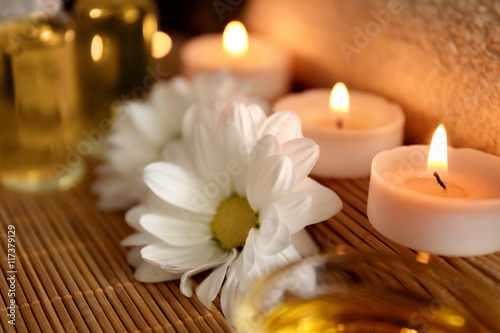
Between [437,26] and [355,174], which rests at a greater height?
[437,26]

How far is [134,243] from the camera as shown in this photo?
0.55 m

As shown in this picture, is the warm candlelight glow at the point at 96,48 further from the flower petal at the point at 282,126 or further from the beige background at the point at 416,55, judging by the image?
the flower petal at the point at 282,126

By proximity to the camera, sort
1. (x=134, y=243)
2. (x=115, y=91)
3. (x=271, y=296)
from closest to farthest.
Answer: (x=271, y=296) → (x=134, y=243) → (x=115, y=91)

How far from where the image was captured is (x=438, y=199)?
0.45m

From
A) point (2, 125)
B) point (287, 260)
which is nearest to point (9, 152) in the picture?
point (2, 125)

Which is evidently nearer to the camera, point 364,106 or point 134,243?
point 134,243

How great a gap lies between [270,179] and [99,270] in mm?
183

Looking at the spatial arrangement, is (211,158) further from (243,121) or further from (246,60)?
(246,60)

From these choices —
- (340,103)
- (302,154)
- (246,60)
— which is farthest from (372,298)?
(246,60)

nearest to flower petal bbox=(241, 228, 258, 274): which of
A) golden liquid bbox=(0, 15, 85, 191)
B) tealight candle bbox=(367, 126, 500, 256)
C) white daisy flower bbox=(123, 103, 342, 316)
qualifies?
white daisy flower bbox=(123, 103, 342, 316)

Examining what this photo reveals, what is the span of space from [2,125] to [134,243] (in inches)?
9.9

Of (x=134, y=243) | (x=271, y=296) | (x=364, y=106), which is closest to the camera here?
(x=271, y=296)

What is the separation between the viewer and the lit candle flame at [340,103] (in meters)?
0.62

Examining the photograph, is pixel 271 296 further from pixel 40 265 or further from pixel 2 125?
pixel 2 125
